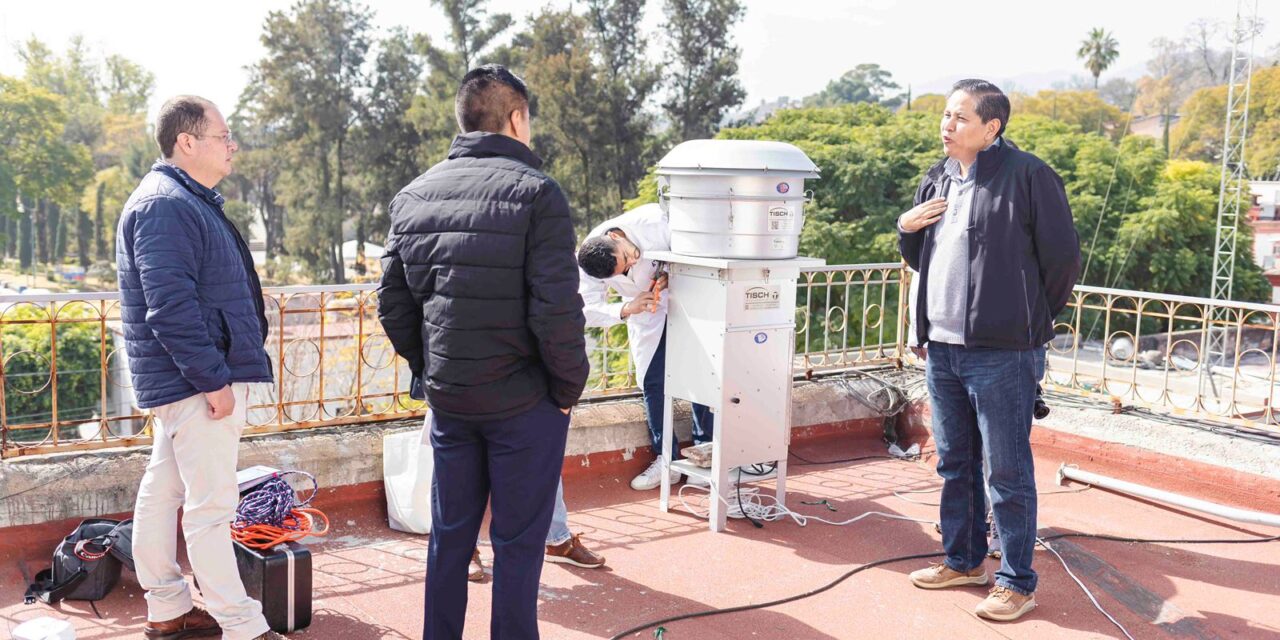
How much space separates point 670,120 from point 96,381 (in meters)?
24.9

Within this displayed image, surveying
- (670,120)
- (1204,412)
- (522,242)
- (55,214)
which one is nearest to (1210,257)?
(670,120)

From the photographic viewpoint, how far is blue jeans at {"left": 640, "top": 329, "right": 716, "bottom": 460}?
5.14 metres

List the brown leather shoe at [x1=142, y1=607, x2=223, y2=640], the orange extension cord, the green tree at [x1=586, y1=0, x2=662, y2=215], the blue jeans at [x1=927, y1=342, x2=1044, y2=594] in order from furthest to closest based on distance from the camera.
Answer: the green tree at [x1=586, y1=0, x2=662, y2=215], the blue jeans at [x1=927, y1=342, x2=1044, y2=594], the orange extension cord, the brown leather shoe at [x1=142, y1=607, x2=223, y2=640]

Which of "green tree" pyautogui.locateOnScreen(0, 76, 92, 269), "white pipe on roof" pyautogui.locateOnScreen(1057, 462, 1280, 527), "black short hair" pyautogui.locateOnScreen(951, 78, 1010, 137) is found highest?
"green tree" pyautogui.locateOnScreen(0, 76, 92, 269)

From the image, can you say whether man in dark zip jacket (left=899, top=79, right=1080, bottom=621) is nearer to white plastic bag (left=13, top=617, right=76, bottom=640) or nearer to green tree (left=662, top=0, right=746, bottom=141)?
white plastic bag (left=13, top=617, right=76, bottom=640)

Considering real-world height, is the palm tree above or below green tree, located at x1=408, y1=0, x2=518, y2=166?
above

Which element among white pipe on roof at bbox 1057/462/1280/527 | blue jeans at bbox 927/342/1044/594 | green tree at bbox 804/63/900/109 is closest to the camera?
blue jeans at bbox 927/342/1044/594

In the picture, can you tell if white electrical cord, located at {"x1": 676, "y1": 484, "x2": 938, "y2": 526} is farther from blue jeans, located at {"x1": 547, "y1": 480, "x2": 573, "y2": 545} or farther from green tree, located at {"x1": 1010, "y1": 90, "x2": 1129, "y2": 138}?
green tree, located at {"x1": 1010, "y1": 90, "x2": 1129, "y2": 138}

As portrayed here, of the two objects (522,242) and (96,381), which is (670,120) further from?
(522,242)

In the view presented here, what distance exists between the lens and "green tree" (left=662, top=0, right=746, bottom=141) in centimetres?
4194

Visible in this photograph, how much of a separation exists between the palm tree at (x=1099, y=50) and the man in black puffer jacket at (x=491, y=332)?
254 feet

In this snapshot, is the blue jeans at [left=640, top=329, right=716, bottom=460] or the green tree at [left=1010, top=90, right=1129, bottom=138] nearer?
the blue jeans at [left=640, top=329, right=716, bottom=460]

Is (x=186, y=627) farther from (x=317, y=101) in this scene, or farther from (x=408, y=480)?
(x=317, y=101)

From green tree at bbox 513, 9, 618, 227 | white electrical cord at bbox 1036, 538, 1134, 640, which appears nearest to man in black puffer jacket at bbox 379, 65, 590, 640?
white electrical cord at bbox 1036, 538, 1134, 640
